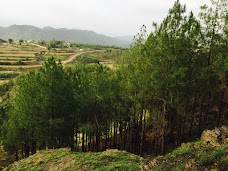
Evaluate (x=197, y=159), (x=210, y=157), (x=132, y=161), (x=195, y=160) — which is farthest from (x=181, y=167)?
(x=132, y=161)

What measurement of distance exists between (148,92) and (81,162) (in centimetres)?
958

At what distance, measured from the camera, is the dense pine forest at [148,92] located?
2083 cm

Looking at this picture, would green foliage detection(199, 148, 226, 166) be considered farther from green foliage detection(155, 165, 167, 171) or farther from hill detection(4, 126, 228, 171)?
green foliage detection(155, 165, 167, 171)

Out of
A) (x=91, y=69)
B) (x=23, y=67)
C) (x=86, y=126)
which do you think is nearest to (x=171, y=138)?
(x=86, y=126)

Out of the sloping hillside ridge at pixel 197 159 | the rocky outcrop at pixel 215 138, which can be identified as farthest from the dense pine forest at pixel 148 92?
the sloping hillside ridge at pixel 197 159

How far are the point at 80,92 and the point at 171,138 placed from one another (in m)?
11.6

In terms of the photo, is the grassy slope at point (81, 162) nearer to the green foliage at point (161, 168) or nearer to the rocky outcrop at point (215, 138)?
the green foliage at point (161, 168)

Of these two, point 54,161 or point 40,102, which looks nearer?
point 54,161

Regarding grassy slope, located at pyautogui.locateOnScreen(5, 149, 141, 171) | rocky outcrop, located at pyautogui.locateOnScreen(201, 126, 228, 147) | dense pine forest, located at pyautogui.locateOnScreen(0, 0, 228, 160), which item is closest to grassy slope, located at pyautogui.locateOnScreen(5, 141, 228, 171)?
grassy slope, located at pyautogui.locateOnScreen(5, 149, 141, 171)

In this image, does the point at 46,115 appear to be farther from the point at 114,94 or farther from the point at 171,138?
the point at 171,138

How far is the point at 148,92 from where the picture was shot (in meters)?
23.8

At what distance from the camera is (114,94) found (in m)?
28.2

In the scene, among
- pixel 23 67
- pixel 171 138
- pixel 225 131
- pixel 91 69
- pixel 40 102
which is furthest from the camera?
pixel 23 67

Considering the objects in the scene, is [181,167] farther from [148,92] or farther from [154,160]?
[148,92]
